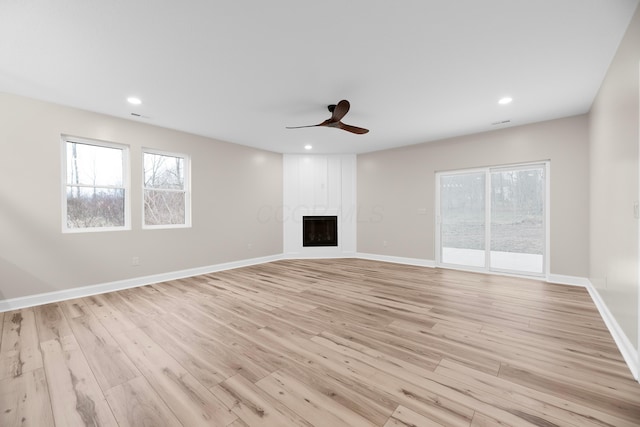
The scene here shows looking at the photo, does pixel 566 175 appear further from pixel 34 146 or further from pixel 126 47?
pixel 34 146

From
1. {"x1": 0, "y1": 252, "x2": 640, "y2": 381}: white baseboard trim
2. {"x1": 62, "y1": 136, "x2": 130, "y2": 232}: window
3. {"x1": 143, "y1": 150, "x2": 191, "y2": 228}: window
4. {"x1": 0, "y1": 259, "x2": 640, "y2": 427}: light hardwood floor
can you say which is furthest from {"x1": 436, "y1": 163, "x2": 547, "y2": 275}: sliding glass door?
{"x1": 62, "y1": 136, "x2": 130, "y2": 232}: window

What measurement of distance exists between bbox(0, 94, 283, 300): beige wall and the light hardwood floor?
0.52 meters

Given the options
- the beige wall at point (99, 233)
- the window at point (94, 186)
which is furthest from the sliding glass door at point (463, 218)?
the window at point (94, 186)

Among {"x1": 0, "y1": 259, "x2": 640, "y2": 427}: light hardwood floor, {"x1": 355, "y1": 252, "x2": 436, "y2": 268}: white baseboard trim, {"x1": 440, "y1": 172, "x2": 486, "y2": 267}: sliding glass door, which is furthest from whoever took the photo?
{"x1": 355, "y1": 252, "x2": 436, "y2": 268}: white baseboard trim

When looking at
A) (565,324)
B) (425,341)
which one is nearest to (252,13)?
(425,341)

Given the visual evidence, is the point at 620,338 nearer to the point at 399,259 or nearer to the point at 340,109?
the point at 340,109

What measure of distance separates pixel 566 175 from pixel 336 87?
157 inches

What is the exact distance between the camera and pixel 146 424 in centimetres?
142

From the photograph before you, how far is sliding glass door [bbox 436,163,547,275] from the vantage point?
4527 mm

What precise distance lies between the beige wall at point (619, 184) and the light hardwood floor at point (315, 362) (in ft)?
1.31

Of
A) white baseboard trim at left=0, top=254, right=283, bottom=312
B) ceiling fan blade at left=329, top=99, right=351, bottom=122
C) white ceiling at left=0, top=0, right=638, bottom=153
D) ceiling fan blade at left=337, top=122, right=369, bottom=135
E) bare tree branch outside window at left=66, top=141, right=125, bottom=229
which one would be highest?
white ceiling at left=0, top=0, right=638, bottom=153

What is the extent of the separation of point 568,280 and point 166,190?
6.87 meters

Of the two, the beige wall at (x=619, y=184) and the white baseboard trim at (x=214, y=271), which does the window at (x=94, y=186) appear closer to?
the white baseboard trim at (x=214, y=271)

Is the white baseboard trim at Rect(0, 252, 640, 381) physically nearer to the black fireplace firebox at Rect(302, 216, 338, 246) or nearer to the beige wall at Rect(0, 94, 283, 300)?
the beige wall at Rect(0, 94, 283, 300)
